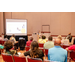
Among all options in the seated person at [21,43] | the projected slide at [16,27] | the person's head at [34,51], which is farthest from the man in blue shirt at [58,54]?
the projected slide at [16,27]

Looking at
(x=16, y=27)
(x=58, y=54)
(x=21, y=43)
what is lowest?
(x=21, y=43)

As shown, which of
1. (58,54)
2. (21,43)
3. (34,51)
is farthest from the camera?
(21,43)

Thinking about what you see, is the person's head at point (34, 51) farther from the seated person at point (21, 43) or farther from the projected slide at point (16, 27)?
the projected slide at point (16, 27)

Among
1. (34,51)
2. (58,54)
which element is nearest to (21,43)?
(34,51)

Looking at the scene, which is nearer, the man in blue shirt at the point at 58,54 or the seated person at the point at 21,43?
the man in blue shirt at the point at 58,54

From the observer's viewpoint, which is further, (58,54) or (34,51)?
(34,51)

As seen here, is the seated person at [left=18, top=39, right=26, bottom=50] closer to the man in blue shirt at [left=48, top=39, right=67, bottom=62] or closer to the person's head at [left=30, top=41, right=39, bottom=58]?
the person's head at [left=30, top=41, right=39, bottom=58]

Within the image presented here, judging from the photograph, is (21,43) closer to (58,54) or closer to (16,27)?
(16,27)

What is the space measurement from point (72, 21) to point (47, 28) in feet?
9.99

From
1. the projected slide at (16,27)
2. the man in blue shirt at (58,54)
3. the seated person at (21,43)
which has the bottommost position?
the seated person at (21,43)

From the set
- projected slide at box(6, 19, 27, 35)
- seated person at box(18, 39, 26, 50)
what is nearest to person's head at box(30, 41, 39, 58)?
seated person at box(18, 39, 26, 50)
